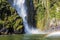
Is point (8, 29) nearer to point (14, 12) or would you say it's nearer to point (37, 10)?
point (14, 12)

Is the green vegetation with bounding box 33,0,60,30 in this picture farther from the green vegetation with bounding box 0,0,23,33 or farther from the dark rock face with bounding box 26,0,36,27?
the green vegetation with bounding box 0,0,23,33

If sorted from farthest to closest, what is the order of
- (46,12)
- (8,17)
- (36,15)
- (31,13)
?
(31,13)
(36,15)
(46,12)
(8,17)

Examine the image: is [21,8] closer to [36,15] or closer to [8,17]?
[36,15]

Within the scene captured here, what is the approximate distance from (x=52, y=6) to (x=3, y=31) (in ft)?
39.3

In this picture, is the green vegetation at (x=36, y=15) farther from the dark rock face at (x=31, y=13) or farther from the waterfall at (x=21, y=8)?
the waterfall at (x=21, y=8)

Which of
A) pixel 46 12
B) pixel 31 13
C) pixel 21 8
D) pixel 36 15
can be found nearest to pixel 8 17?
pixel 21 8

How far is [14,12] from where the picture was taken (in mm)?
46062

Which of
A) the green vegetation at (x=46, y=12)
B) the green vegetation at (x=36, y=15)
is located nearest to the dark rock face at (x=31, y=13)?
the green vegetation at (x=36, y=15)

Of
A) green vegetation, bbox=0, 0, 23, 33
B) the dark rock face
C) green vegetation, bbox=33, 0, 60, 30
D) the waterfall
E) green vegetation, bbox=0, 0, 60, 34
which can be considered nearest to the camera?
green vegetation, bbox=0, 0, 23, 33

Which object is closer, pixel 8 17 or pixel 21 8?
pixel 8 17

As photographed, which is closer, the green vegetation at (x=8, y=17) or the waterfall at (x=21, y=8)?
the green vegetation at (x=8, y=17)

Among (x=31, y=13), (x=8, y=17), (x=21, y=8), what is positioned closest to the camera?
(x=8, y=17)

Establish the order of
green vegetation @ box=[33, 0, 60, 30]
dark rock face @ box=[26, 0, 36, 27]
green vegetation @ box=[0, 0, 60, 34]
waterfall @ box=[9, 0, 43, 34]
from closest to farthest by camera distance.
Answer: green vegetation @ box=[0, 0, 60, 34] < green vegetation @ box=[33, 0, 60, 30] < dark rock face @ box=[26, 0, 36, 27] < waterfall @ box=[9, 0, 43, 34]

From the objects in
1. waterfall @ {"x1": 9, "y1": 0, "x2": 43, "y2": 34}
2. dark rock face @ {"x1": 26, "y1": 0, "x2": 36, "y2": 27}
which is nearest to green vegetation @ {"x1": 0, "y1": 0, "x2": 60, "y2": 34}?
dark rock face @ {"x1": 26, "y1": 0, "x2": 36, "y2": 27}
